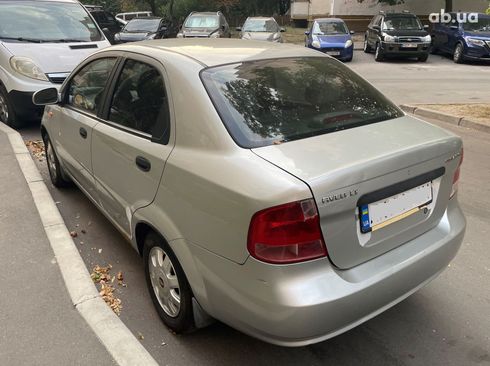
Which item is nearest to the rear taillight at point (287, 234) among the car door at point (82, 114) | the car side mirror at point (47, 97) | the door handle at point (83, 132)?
the car door at point (82, 114)

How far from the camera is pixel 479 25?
1667 cm

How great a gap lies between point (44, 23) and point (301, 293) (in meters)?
7.53

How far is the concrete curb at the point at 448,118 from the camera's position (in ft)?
24.9

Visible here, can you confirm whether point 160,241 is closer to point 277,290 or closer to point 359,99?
point 277,290

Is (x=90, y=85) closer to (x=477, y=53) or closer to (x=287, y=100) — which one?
(x=287, y=100)

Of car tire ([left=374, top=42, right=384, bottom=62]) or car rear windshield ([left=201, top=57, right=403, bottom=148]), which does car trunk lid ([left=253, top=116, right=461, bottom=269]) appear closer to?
car rear windshield ([left=201, top=57, right=403, bottom=148])

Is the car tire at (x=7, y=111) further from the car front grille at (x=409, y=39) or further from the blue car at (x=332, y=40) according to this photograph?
the car front grille at (x=409, y=39)

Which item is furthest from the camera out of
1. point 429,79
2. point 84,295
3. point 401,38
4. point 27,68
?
point 401,38

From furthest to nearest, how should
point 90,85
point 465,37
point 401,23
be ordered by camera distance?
point 401,23, point 465,37, point 90,85

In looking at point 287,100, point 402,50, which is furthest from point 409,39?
point 287,100

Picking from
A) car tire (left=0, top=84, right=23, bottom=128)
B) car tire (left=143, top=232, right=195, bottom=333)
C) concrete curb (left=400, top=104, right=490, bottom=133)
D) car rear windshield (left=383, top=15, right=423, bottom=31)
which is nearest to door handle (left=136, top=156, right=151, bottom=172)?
car tire (left=143, top=232, right=195, bottom=333)

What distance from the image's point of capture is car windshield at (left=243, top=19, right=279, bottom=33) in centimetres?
1825

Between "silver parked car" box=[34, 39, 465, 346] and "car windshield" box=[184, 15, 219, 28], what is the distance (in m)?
15.8

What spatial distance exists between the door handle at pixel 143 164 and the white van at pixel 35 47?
4.98 metres
